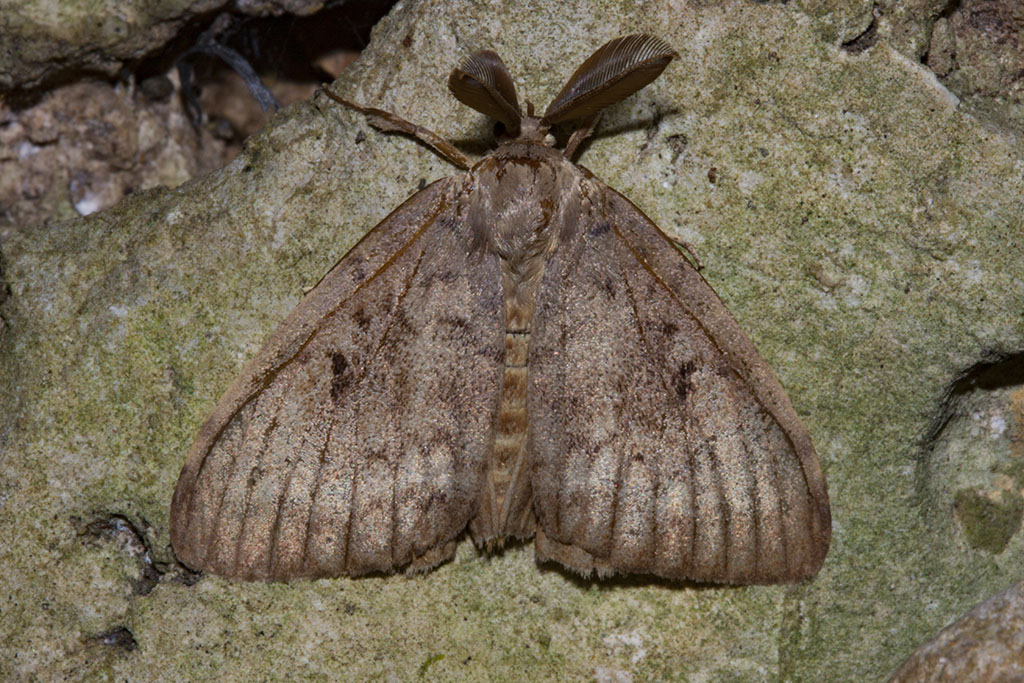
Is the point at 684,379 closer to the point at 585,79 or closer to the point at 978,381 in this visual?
the point at 585,79

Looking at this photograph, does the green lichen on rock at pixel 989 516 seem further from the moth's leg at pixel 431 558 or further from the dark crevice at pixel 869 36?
the moth's leg at pixel 431 558

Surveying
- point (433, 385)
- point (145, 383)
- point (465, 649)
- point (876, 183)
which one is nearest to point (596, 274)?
point (433, 385)

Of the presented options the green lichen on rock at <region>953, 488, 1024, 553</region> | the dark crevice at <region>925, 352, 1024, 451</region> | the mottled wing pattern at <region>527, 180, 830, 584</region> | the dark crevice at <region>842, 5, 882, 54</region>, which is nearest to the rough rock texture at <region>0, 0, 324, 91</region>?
the mottled wing pattern at <region>527, 180, 830, 584</region>

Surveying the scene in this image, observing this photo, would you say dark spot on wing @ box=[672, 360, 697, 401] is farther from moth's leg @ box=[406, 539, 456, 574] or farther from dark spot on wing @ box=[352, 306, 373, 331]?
dark spot on wing @ box=[352, 306, 373, 331]

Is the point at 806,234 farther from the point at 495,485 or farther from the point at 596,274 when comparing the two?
the point at 495,485

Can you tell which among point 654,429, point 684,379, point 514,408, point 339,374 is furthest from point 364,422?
point 684,379

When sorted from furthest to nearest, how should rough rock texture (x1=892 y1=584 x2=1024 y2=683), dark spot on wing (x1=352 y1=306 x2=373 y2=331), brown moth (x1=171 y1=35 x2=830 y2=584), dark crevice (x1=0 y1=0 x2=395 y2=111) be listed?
dark crevice (x1=0 y1=0 x2=395 y2=111) → dark spot on wing (x1=352 y1=306 x2=373 y2=331) → brown moth (x1=171 y1=35 x2=830 y2=584) → rough rock texture (x1=892 y1=584 x2=1024 y2=683)
